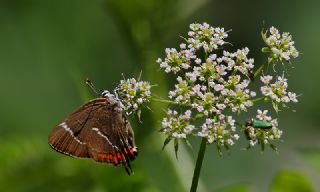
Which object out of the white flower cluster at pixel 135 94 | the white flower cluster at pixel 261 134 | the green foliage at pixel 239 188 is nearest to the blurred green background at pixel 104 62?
the green foliage at pixel 239 188

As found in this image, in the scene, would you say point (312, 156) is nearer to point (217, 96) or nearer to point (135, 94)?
point (217, 96)

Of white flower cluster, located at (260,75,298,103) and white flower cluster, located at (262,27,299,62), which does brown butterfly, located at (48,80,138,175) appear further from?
white flower cluster, located at (262,27,299,62)

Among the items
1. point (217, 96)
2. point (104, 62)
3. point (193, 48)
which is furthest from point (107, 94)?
point (104, 62)

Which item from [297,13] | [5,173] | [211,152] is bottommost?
[5,173]

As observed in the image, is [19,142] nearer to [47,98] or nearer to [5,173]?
[5,173]

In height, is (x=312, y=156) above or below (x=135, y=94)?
above

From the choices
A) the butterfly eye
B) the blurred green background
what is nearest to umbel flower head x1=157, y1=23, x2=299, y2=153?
the butterfly eye

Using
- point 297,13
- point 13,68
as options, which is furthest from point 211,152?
A: point 13,68
